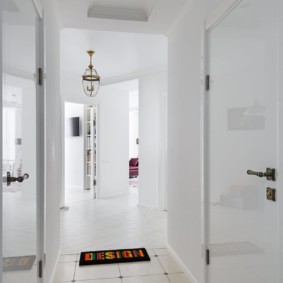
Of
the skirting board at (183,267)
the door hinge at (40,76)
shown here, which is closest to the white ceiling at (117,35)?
the door hinge at (40,76)

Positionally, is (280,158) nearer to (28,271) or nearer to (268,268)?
(268,268)

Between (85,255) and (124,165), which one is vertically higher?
(124,165)

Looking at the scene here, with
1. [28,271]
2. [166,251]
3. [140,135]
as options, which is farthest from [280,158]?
[140,135]

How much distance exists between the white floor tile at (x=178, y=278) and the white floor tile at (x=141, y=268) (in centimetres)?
13

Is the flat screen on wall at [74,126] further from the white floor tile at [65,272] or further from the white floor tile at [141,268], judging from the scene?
the white floor tile at [141,268]

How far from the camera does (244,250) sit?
1.70m

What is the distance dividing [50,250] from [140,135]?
3.46 metres

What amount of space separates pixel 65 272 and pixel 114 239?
40.3 inches

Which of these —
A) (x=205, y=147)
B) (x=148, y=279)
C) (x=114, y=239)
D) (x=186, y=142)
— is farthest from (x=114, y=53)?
(x=148, y=279)

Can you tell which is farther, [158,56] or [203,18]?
[158,56]

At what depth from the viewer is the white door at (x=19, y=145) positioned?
50.6 inches

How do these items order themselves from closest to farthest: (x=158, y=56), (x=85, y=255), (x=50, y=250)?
(x=50, y=250) → (x=85, y=255) → (x=158, y=56)

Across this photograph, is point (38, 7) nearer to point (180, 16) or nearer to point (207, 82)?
point (207, 82)

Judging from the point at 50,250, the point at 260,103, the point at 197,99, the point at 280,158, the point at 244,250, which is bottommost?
the point at 50,250
